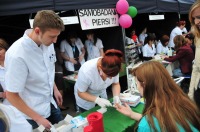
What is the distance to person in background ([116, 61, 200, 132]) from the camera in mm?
946

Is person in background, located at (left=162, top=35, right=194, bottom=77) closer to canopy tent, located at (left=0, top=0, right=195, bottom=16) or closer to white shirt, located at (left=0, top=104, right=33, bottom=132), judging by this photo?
canopy tent, located at (left=0, top=0, right=195, bottom=16)

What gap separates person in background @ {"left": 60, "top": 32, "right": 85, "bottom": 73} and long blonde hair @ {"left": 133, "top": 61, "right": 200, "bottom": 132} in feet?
9.01

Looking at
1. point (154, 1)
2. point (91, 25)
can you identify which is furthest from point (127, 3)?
point (154, 1)

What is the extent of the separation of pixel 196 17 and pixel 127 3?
2174 millimetres

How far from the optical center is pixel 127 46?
4.16 m

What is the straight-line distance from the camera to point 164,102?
39.5 inches

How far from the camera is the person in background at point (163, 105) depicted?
946 millimetres

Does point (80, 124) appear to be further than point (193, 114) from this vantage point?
Yes

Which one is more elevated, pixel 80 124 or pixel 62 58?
pixel 62 58

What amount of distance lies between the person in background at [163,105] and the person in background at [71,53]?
2738 millimetres

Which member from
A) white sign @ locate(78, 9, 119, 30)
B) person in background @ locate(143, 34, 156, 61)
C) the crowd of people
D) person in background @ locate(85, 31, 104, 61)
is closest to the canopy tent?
white sign @ locate(78, 9, 119, 30)

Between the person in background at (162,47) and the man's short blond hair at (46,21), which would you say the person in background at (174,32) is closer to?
the person in background at (162,47)

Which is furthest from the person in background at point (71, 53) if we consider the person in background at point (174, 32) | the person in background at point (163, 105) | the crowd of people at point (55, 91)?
the person in background at point (174, 32)

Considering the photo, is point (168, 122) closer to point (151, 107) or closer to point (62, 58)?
point (151, 107)
